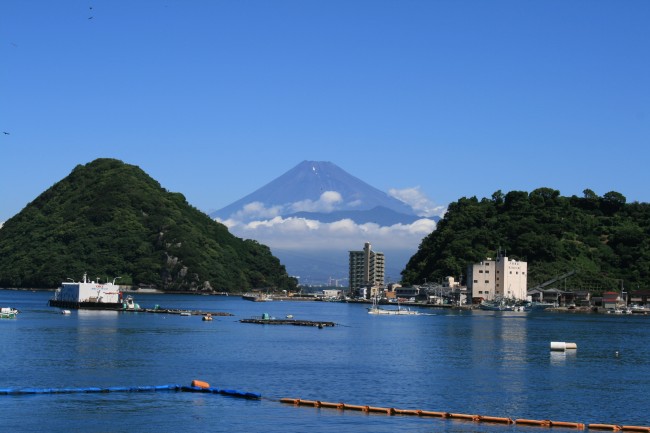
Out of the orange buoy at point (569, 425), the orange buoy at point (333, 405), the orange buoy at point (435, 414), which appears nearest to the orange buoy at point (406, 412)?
the orange buoy at point (435, 414)

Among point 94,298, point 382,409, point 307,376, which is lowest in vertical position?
point 382,409

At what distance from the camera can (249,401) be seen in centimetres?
4684

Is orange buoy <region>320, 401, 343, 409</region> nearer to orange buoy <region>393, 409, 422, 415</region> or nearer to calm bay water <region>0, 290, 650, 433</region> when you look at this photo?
calm bay water <region>0, 290, 650, 433</region>

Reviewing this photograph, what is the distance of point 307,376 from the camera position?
58281 mm

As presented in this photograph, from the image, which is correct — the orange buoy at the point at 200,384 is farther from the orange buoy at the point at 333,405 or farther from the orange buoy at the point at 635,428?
the orange buoy at the point at 635,428

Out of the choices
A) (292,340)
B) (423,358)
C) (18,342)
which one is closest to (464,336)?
(292,340)

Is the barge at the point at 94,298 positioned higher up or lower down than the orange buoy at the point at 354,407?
higher up

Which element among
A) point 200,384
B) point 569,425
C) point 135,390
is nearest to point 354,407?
point 200,384

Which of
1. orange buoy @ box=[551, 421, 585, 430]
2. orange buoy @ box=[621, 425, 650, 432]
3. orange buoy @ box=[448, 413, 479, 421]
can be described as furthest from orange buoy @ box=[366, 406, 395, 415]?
orange buoy @ box=[621, 425, 650, 432]

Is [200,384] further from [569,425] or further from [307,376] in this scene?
[569,425]

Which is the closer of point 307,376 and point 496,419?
point 496,419

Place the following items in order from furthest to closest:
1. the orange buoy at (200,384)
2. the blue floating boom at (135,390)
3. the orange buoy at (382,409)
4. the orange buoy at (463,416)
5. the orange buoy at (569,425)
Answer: the orange buoy at (200,384) → the blue floating boom at (135,390) → the orange buoy at (382,409) → the orange buoy at (463,416) → the orange buoy at (569,425)

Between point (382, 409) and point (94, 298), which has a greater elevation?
point (94, 298)

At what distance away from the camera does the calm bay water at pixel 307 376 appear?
42062 mm
